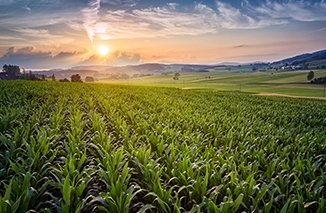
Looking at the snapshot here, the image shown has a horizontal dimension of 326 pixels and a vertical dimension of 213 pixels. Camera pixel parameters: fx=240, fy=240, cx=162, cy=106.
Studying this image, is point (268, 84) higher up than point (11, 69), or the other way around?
point (11, 69)

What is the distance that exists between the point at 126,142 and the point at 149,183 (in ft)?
8.76

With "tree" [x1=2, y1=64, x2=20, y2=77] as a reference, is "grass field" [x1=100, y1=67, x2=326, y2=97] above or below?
below

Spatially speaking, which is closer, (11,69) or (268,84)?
(268,84)

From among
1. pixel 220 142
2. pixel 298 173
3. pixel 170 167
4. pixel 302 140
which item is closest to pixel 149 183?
pixel 170 167

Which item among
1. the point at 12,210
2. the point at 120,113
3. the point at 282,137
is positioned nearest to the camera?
the point at 12,210

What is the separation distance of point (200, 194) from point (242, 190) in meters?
0.70

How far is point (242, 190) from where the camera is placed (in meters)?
4.00

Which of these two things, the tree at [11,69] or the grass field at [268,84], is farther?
the tree at [11,69]

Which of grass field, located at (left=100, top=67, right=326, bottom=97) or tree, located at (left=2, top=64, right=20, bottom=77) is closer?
grass field, located at (left=100, top=67, right=326, bottom=97)

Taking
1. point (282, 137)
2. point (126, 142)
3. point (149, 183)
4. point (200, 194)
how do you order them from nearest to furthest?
point (200, 194), point (149, 183), point (126, 142), point (282, 137)

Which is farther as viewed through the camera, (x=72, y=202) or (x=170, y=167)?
(x=170, y=167)

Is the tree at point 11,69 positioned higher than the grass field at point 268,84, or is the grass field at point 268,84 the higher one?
the tree at point 11,69

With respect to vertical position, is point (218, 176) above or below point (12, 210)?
below

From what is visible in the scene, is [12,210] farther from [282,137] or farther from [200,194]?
[282,137]
